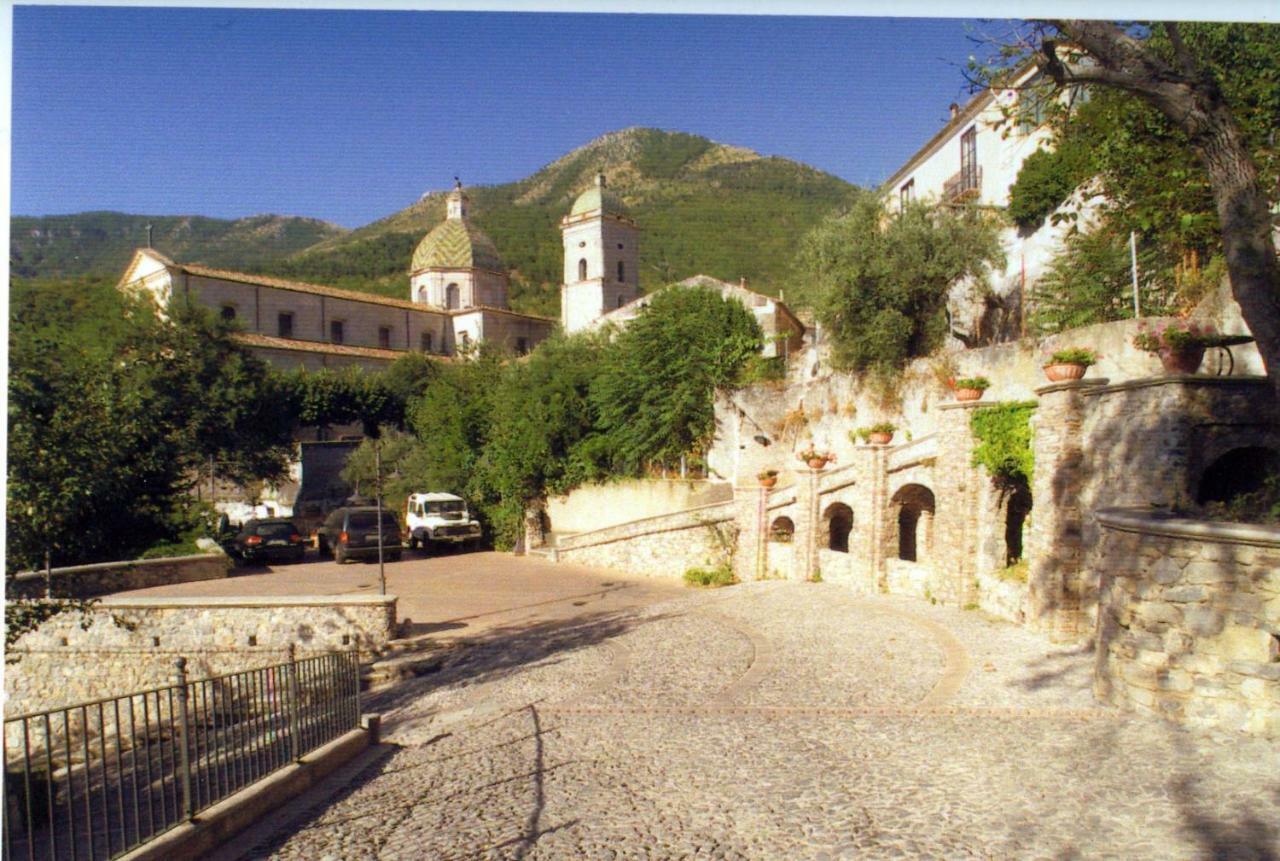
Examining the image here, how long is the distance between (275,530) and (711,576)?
38.7ft

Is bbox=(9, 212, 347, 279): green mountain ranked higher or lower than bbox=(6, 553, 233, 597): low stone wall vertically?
higher

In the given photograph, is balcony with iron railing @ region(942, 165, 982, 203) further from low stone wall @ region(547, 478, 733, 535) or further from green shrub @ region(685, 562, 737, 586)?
green shrub @ region(685, 562, 737, 586)

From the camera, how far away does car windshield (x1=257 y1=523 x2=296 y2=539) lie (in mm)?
20703

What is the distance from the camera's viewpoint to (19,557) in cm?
784

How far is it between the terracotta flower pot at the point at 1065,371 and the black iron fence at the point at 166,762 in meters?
7.91

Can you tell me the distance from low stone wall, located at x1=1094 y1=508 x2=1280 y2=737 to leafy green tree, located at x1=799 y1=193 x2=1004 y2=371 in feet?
39.2

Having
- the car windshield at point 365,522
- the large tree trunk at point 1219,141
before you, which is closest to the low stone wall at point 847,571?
the large tree trunk at point 1219,141

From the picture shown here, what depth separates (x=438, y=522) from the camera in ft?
76.6

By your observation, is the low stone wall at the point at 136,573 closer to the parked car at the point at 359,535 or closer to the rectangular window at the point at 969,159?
the parked car at the point at 359,535

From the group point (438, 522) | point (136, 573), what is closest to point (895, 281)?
point (438, 522)

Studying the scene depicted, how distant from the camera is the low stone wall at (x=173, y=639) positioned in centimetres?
1313

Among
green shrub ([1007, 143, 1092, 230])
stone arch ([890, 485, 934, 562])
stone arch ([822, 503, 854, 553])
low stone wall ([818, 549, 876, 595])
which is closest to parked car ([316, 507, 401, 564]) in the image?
stone arch ([822, 503, 854, 553])

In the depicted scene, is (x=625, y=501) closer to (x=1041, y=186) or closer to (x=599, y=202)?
(x=1041, y=186)

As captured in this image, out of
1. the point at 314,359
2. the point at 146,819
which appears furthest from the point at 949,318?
the point at 314,359
